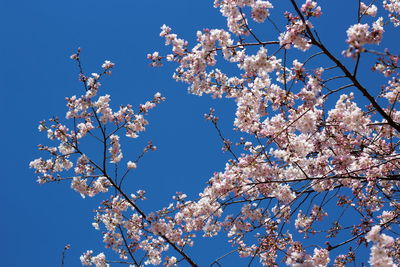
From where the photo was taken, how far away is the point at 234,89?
6414 mm

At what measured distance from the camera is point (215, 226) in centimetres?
752

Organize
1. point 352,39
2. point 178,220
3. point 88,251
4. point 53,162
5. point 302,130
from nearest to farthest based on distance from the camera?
point 352,39 < point 302,130 < point 53,162 < point 178,220 < point 88,251

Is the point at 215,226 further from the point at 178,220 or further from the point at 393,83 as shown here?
the point at 393,83

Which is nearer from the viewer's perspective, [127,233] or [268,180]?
[268,180]

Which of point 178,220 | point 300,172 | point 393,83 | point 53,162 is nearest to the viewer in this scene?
point 300,172

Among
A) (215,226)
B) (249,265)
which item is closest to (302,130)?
(249,265)

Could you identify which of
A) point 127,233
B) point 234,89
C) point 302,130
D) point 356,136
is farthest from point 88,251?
point 356,136

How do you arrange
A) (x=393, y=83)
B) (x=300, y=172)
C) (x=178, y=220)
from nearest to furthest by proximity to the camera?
(x=300, y=172)
(x=393, y=83)
(x=178, y=220)

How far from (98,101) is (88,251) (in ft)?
12.1

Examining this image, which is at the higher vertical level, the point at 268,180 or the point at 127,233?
the point at 127,233

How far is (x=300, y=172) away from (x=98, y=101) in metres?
4.13

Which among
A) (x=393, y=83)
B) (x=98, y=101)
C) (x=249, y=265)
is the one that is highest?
(x=98, y=101)

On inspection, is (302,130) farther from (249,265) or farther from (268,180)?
(249,265)

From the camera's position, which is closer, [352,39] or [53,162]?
[352,39]
